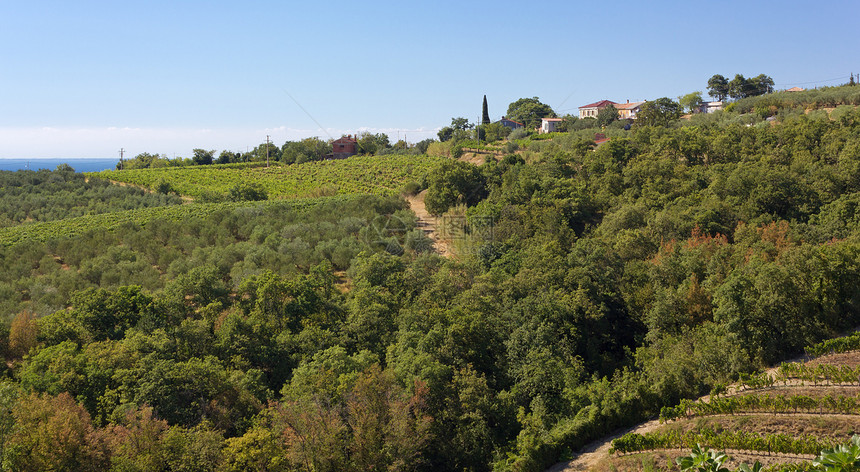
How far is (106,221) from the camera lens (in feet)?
154

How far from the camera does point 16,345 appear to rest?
21.8 metres

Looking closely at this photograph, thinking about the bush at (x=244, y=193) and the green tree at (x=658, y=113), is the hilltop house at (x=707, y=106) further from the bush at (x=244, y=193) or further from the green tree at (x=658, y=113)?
the bush at (x=244, y=193)

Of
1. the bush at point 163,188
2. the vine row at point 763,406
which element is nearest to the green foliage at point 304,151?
the bush at point 163,188

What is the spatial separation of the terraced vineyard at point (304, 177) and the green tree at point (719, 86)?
2056 inches

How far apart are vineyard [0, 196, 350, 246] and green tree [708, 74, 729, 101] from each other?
231 ft

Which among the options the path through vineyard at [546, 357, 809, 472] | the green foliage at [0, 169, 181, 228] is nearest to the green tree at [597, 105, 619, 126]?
Answer: the green foliage at [0, 169, 181, 228]

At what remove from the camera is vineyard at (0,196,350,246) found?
4112 centimetres

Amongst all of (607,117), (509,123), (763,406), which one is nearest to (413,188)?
(607,117)

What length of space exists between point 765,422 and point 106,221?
5059cm

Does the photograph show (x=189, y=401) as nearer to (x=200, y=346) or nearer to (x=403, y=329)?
(x=200, y=346)

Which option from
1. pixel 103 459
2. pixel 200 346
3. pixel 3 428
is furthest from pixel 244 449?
pixel 200 346

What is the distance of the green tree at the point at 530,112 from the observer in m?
Result: 97.3

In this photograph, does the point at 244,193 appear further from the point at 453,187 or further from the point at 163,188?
the point at 453,187

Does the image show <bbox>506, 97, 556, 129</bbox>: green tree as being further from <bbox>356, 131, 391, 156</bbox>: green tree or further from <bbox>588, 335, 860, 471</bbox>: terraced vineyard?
<bbox>588, 335, 860, 471</bbox>: terraced vineyard
